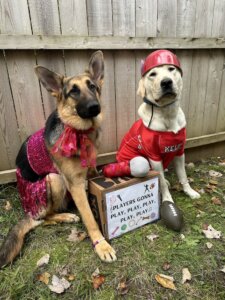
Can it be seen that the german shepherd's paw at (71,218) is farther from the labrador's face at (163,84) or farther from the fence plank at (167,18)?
the fence plank at (167,18)

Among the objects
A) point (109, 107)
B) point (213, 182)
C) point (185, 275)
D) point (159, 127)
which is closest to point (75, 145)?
point (159, 127)

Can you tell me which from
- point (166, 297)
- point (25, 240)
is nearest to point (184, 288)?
point (166, 297)

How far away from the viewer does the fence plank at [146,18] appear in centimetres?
299

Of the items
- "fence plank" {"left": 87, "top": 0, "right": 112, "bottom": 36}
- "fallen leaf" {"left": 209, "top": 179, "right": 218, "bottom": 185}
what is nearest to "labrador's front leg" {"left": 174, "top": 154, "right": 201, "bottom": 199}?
"fallen leaf" {"left": 209, "top": 179, "right": 218, "bottom": 185}

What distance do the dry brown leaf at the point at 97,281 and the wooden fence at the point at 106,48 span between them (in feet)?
5.61

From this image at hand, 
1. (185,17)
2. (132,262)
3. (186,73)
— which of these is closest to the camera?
(132,262)

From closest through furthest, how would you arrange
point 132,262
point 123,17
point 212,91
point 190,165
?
point 132,262
point 123,17
point 212,91
point 190,165

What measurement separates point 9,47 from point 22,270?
2.26m

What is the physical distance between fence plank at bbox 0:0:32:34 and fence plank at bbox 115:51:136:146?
3.79 ft

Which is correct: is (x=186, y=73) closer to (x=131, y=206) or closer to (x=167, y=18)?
(x=167, y=18)

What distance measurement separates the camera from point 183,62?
3.48 metres

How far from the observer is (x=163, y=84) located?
2293mm

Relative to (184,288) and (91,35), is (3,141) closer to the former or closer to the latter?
(91,35)

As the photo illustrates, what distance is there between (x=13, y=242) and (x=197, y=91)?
3335mm
